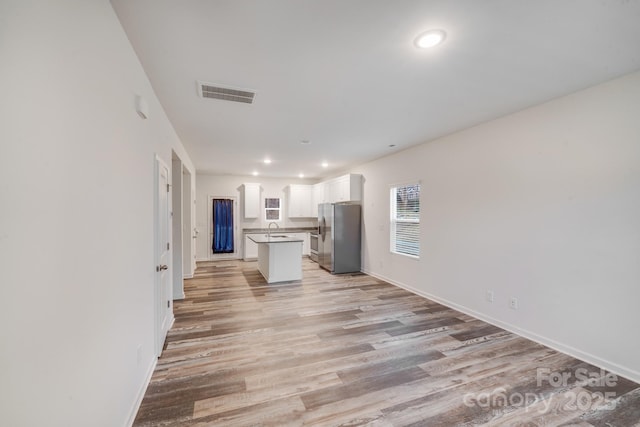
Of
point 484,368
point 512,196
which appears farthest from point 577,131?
point 484,368

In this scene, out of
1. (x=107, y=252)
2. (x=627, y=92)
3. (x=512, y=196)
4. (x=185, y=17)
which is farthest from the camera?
(x=512, y=196)

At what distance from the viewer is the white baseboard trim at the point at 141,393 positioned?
1.77 metres

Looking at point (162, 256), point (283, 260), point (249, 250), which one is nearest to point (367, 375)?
point (162, 256)

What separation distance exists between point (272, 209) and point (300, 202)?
96 centimetres

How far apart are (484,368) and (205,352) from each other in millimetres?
2745

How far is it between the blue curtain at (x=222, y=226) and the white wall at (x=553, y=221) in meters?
6.07

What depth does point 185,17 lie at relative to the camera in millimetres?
1594

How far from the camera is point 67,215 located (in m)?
1.07

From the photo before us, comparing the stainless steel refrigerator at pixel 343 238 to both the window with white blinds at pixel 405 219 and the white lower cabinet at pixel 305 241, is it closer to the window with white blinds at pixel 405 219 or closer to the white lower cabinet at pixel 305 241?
the window with white blinds at pixel 405 219

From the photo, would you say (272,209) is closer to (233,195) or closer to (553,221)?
(233,195)

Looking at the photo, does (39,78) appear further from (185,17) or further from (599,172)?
(599,172)

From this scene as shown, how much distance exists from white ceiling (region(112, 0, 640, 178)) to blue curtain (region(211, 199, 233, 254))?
189 inches

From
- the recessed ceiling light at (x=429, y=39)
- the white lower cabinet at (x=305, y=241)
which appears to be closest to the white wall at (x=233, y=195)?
the white lower cabinet at (x=305, y=241)

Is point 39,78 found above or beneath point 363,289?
above
